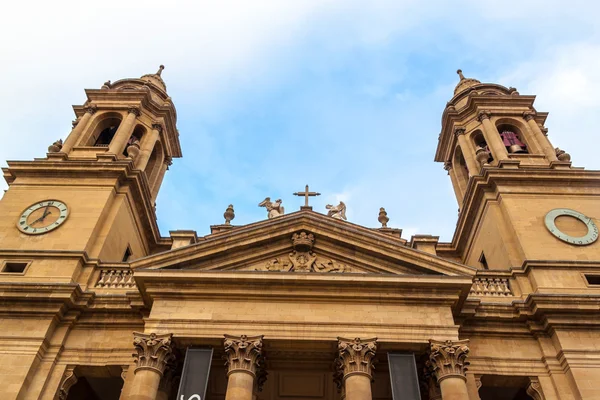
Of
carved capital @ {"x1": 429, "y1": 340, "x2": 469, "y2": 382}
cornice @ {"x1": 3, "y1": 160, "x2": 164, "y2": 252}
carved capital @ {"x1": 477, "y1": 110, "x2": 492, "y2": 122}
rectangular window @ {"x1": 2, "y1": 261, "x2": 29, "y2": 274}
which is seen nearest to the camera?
carved capital @ {"x1": 429, "y1": 340, "x2": 469, "y2": 382}

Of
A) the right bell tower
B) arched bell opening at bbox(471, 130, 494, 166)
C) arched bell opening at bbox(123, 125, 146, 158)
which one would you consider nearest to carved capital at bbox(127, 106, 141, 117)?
arched bell opening at bbox(123, 125, 146, 158)

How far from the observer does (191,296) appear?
16.5 m

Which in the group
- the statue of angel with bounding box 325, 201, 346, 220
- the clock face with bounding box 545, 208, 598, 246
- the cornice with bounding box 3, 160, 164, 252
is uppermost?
the cornice with bounding box 3, 160, 164, 252

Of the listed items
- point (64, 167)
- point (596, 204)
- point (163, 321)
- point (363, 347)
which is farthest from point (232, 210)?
point (596, 204)

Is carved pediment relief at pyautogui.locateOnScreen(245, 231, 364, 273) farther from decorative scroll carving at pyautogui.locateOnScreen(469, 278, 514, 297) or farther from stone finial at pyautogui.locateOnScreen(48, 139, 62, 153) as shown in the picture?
stone finial at pyautogui.locateOnScreen(48, 139, 62, 153)

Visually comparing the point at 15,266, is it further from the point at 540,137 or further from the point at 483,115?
the point at 540,137

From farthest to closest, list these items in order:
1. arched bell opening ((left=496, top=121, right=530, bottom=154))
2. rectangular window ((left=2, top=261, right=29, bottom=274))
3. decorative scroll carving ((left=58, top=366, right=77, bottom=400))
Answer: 1. arched bell opening ((left=496, top=121, right=530, bottom=154))
2. rectangular window ((left=2, top=261, right=29, bottom=274))
3. decorative scroll carving ((left=58, top=366, right=77, bottom=400))

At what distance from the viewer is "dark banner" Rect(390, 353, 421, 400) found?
47.0ft

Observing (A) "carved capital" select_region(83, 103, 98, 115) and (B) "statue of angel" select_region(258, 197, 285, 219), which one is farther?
(A) "carved capital" select_region(83, 103, 98, 115)

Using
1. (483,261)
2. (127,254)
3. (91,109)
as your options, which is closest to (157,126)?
(91,109)

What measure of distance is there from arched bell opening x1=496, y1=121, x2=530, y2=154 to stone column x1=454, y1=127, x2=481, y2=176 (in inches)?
63.3

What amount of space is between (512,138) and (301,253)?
14.2m

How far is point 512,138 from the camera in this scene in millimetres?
26594

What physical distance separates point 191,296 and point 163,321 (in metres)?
1.12
